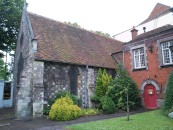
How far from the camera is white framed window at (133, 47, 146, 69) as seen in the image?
59.7 ft

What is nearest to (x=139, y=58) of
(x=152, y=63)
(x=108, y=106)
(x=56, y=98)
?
(x=152, y=63)

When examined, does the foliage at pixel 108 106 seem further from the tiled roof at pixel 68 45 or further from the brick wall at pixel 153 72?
the brick wall at pixel 153 72

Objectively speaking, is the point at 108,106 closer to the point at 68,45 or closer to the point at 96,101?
the point at 96,101

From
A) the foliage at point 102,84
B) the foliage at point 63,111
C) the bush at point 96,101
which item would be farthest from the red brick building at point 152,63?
the foliage at point 63,111

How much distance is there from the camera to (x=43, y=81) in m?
15.1

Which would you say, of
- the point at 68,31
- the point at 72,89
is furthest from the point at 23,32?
the point at 72,89

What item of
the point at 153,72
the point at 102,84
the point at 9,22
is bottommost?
the point at 102,84

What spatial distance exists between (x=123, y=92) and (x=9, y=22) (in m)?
17.1

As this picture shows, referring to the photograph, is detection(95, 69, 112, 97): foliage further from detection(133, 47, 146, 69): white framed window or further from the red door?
the red door

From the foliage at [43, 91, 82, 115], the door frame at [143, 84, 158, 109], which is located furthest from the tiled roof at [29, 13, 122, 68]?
the door frame at [143, 84, 158, 109]

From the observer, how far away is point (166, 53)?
16312 millimetres

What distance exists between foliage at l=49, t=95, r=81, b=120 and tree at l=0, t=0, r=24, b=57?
602 inches

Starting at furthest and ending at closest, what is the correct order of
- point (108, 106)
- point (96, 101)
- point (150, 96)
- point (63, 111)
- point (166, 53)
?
point (96, 101), point (150, 96), point (166, 53), point (108, 106), point (63, 111)

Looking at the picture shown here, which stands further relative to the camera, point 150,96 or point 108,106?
point 150,96
